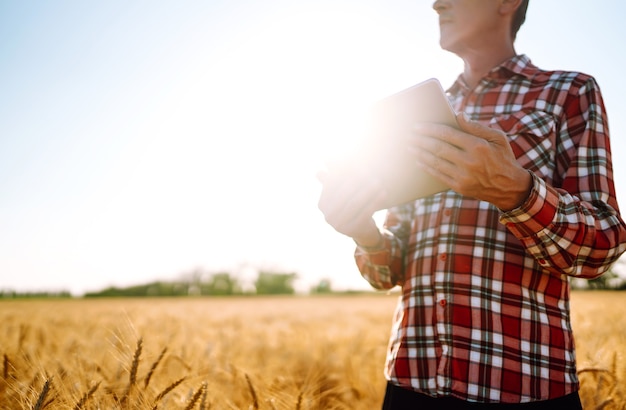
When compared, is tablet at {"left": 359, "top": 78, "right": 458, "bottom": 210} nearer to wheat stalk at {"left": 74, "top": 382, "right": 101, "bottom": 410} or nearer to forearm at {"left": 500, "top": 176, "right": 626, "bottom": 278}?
forearm at {"left": 500, "top": 176, "right": 626, "bottom": 278}

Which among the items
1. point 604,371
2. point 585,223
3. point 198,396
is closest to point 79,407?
point 198,396

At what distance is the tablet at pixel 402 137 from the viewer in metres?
0.94

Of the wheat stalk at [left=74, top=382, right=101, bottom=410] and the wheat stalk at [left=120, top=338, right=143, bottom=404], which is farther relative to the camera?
the wheat stalk at [left=120, top=338, right=143, bottom=404]

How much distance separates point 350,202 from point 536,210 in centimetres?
44

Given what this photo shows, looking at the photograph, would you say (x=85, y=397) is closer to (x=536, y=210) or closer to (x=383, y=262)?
(x=383, y=262)

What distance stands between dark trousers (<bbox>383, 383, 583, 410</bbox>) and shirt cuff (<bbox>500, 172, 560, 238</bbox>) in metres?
0.43

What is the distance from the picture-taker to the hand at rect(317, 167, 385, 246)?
113 centimetres

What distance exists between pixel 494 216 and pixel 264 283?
4261cm

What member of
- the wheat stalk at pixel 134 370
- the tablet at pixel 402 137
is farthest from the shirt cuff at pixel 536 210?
the wheat stalk at pixel 134 370

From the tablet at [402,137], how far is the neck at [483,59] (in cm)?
65

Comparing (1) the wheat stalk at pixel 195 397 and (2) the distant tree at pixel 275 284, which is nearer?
(1) the wheat stalk at pixel 195 397

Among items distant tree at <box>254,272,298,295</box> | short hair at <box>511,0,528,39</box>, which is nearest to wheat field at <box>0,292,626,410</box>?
short hair at <box>511,0,528,39</box>

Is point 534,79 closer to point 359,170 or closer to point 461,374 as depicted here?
point 359,170

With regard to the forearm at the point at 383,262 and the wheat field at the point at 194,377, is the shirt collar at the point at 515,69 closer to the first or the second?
the forearm at the point at 383,262
